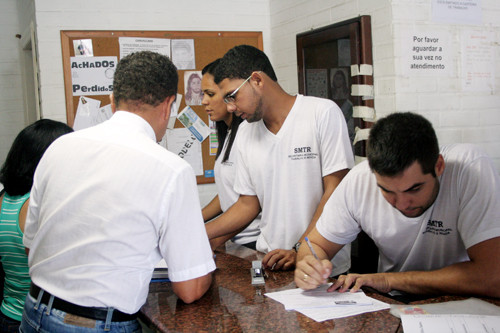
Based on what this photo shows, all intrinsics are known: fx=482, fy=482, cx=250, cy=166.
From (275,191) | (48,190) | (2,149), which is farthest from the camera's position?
(2,149)

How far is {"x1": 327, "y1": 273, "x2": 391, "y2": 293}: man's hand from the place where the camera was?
1.64m

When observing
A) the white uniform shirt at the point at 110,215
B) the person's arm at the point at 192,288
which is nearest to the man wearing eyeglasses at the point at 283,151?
the person's arm at the point at 192,288

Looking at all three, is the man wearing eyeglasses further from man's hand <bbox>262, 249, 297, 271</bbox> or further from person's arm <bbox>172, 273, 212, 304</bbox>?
person's arm <bbox>172, 273, 212, 304</bbox>

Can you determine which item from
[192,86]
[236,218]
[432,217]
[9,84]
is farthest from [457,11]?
[9,84]

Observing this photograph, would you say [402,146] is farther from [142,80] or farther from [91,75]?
[91,75]

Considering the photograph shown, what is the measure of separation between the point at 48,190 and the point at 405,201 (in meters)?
1.14

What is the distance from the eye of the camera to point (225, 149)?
2.67 meters

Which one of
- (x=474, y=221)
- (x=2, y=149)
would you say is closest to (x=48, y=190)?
(x=474, y=221)

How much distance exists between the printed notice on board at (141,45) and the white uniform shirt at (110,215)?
2365mm

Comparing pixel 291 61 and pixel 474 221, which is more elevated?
pixel 291 61

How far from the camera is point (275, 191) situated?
218cm

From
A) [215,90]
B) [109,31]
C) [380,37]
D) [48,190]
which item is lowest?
[48,190]

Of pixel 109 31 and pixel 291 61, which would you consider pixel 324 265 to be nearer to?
pixel 291 61

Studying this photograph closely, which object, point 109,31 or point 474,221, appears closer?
A: point 474,221
